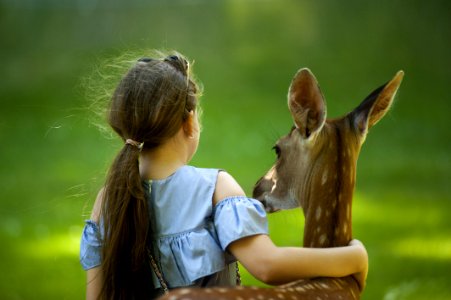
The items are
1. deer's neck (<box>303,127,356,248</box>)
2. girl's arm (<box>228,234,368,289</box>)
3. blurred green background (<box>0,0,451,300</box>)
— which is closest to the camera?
girl's arm (<box>228,234,368,289</box>)

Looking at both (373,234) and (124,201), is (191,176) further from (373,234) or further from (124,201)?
(373,234)

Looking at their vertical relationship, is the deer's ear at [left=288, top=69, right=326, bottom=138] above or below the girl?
above

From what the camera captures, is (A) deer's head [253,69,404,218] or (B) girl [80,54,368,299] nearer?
(B) girl [80,54,368,299]

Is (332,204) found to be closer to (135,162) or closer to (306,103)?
(306,103)

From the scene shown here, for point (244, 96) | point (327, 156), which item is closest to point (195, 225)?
point (327, 156)

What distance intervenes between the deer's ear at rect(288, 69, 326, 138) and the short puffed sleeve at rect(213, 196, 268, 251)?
203mm

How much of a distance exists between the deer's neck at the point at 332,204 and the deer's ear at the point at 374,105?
0.06 metres

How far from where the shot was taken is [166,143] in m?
1.40

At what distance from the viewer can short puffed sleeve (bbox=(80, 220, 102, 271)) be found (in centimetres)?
141

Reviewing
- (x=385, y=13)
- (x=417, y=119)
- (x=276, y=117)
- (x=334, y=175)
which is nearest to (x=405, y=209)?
(x=417, y=119)

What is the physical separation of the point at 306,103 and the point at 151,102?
29cm

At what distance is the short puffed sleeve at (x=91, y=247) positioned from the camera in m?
1.41

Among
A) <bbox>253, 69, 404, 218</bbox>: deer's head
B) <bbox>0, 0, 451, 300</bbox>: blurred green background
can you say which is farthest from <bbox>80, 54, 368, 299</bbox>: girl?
<bbox>0, 0, 451, 300</bbox>: blurred green background

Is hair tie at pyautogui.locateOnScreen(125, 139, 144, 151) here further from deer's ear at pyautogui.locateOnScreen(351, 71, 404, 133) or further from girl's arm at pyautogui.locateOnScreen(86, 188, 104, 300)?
deer's ear at pyautogui.locateOnScreen(351, 71, 404, 133)
